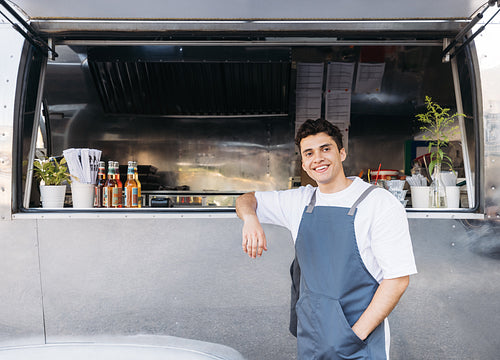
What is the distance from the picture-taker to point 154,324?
2154mm

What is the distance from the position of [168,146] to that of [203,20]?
2485mm

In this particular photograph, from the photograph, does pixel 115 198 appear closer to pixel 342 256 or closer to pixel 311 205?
pixel 311 205

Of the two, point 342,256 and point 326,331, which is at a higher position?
point 342,256

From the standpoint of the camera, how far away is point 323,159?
1528 millimetres

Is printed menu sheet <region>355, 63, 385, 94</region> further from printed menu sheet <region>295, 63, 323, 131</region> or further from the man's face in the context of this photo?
the man's face

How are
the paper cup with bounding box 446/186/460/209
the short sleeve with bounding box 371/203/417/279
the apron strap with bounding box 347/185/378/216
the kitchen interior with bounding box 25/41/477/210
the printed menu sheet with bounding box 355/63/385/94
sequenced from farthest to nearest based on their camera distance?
the printed menu sheet with bounding box 355/63/385/94 < the kitchen interior with bounding box 25/41/477/210 < the paper cup with bounding box 446/186/460/209 < the apron strap with bounding box 347/185/378/216 < the short sleeve with bounding box 371/203/417/279

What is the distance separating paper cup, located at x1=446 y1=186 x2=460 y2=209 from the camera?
2191 mm

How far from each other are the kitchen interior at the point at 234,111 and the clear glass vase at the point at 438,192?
2019 mm

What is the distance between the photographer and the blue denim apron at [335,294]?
1.37 m

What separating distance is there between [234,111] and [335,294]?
11.0 ft

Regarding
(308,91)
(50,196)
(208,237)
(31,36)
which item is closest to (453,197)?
(208,237)

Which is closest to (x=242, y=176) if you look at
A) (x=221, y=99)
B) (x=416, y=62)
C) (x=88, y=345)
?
(x=221, y=99)

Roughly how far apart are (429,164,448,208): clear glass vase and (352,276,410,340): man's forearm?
104 centimetres

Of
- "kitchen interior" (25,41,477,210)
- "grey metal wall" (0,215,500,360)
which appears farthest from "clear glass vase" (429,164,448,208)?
"kitchen interior" (25,41,477,210)
